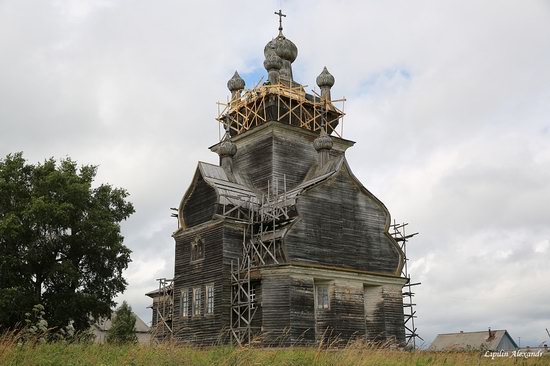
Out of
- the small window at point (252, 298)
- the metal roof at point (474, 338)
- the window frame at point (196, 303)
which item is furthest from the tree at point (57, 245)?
the metal roof at point (474, 338)

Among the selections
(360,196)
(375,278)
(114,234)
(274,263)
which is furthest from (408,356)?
(114,234)

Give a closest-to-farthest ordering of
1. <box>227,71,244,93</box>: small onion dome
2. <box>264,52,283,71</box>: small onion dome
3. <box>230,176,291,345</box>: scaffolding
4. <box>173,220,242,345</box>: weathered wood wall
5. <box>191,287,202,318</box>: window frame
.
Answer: <box>230,176,291,345</box>: scaffolding, <box>173,220,242,345</box>: weathered wood wall, <box>191,287,202,318</box>: window frame, <box>264,52,283,71</box>: small onion dome, <box>227,71,244,93</box>: small onion dome

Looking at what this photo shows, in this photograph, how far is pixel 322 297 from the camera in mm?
29312

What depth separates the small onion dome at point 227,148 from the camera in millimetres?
35531

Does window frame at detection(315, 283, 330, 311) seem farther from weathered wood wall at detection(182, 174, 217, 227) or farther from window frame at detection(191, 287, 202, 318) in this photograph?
weathered wood wall at detection(182, 174, 217, 227)

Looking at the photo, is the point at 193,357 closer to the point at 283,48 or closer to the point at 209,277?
the point at 209,277

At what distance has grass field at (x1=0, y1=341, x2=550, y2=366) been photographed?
12.3 m

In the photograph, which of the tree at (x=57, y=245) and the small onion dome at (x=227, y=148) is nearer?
the tree at (x=57, y=245)

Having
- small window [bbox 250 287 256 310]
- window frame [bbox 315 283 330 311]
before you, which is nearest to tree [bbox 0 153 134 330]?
small window [bbox 250 287 256 310]

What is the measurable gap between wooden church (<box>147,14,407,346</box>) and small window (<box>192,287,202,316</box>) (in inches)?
2.9

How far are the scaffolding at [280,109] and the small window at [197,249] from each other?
9053 mm

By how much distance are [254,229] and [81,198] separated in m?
10.4

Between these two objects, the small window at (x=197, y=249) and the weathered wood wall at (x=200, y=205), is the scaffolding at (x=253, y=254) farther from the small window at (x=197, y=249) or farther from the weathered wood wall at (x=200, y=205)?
the small window at (x=197, y=249)

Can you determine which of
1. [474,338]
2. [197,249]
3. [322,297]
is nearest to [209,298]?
[197,249]
